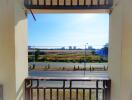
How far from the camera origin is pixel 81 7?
246cm

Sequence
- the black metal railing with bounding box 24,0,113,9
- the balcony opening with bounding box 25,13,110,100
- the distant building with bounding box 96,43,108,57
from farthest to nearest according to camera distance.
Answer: the distant building with bounding box 96,43,108,57, the balcony opening with bounding box 25,13,110,100, the black metal railing with bounding box 24,0,113,9

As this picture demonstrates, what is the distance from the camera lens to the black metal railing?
2.46m

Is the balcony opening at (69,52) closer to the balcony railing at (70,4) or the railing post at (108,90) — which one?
the railing post at (108,90)

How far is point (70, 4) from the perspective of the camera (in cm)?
249

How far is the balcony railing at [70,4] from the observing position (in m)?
2.46

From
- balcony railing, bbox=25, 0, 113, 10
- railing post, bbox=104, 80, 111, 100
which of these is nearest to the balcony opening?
railing post, bbox=104, 80, 111, 100

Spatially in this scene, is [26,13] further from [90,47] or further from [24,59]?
[90,47]

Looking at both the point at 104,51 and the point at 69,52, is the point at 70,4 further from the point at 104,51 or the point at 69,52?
the point at 69,52
